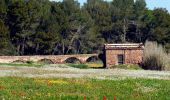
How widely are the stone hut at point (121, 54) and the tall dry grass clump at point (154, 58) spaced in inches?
174

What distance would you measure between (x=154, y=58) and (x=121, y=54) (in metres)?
10.9

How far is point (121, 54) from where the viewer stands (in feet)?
244

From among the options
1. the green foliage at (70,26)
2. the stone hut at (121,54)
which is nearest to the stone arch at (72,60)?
the green foliage at (70,26)

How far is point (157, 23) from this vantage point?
130 m

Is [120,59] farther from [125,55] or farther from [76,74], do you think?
[76,74]

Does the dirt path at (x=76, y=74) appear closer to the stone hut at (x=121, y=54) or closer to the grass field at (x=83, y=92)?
the grass field at (x=83, y=92)

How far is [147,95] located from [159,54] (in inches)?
1712

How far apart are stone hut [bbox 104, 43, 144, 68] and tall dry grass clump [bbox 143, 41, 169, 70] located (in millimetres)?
4417

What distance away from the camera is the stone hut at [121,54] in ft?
239

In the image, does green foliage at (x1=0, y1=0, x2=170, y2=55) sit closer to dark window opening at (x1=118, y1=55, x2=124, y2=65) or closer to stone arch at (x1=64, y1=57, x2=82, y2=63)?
stone arch at (x1=64, y1=57, x2=82, y2=63)

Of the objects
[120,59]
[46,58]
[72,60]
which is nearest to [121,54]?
[120,59]

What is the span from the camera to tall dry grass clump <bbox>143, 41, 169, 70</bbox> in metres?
62.7

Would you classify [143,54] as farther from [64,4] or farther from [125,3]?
[125,3]

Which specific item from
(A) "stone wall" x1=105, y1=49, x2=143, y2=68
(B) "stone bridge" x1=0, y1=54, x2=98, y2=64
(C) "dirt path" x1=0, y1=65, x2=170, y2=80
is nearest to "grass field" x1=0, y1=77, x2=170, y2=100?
(C) "dirt path" x1=0, y1=65, x2=170, y2=80
